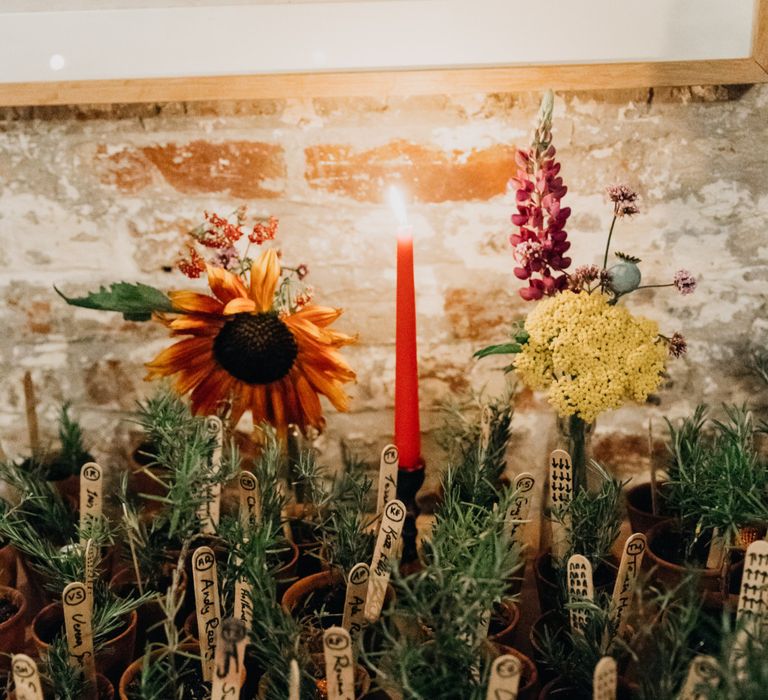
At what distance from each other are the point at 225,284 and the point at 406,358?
0.23 metres

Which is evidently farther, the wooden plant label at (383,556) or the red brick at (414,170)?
the red brick at (414,170)

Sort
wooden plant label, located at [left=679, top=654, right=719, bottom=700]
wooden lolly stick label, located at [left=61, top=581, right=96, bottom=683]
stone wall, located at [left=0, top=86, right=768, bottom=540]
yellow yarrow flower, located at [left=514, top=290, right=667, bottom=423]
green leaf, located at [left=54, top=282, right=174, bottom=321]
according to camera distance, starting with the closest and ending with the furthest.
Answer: wooden plant label, located at [left=679, top=654, right=719, bottom=700], wooden lolly stick label, located at [left=61, top=581, right=96, bottom=683], yellow yarrow flower, located at [left=514, top=290, right=667, bottom=423], green leaf, located at [left=54, top=282, right=174, bottom=321], stone wall, located at [left=0, top=86, right=768, bottom=540]

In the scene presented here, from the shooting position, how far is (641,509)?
41.2 inches

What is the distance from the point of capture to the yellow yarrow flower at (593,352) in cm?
81

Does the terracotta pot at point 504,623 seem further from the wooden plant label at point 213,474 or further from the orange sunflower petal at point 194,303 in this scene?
the orange sunflower petal at point 194,303

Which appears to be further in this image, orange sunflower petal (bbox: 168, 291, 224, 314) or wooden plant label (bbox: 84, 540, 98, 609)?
orange sunflower petal (bbox: 168, 291, 224, 314)

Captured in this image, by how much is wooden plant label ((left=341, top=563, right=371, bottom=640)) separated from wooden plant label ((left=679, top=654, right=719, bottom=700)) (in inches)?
11.9

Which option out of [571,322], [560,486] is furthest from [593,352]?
[560,486]

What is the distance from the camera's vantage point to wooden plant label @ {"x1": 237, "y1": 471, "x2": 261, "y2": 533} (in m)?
0.87

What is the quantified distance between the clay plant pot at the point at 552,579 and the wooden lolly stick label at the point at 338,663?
11.4 inches

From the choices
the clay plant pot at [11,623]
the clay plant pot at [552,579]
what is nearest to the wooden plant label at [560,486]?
the clay plant pot at [552,579]

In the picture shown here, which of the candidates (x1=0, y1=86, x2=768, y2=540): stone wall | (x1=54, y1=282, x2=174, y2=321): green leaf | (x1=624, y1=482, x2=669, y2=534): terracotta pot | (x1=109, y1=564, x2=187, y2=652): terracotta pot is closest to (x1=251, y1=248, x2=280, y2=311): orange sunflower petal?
(x1=54, y1=282, x2=174, y2=321): green leaf

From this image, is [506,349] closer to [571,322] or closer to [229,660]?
[571,322]

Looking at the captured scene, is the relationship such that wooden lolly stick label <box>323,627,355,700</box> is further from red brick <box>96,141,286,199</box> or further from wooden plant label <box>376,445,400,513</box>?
red brick <box>96,141,286,199</box>
